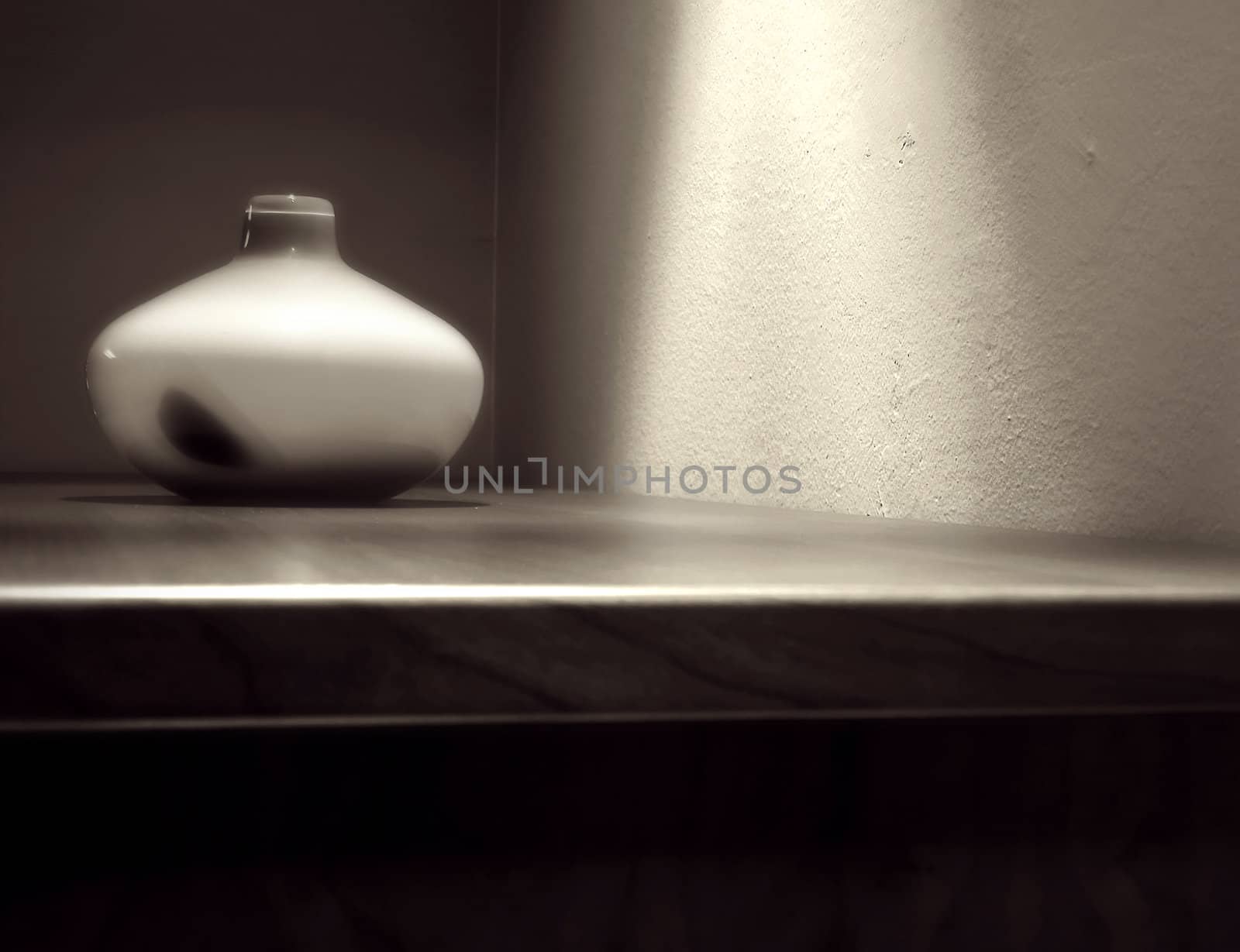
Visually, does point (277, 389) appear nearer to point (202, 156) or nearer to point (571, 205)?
point (571, 205)

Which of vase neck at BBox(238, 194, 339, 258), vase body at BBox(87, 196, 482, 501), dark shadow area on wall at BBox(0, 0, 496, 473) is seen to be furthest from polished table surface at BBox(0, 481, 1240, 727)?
dark shadow area on wall at BBox(0, 0, 496, 473)

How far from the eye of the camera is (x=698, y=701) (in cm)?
31

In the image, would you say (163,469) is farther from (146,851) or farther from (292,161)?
(292,161)

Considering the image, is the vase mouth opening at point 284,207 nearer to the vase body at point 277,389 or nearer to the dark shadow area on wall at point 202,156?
the vase body at point 277,389

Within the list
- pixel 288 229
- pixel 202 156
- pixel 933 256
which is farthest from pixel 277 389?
pixel 202 156

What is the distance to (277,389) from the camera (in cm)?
76

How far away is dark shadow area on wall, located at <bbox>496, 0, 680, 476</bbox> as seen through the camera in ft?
4.77

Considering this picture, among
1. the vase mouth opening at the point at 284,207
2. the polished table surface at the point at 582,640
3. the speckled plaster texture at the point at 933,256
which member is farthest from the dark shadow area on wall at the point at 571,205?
the polished table surface at the point at 582,640

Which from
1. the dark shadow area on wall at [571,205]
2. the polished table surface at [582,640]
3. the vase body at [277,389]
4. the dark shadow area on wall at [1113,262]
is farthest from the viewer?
the dark shadow area on wall at [571,205]

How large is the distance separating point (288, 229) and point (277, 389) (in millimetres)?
161

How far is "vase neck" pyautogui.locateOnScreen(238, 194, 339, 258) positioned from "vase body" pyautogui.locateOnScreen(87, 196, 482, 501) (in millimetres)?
43

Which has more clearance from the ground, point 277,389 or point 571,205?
point 571,205

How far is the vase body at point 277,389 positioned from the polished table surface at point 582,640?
14.5 inches

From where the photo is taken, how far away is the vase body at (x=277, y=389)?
0.77 meters
